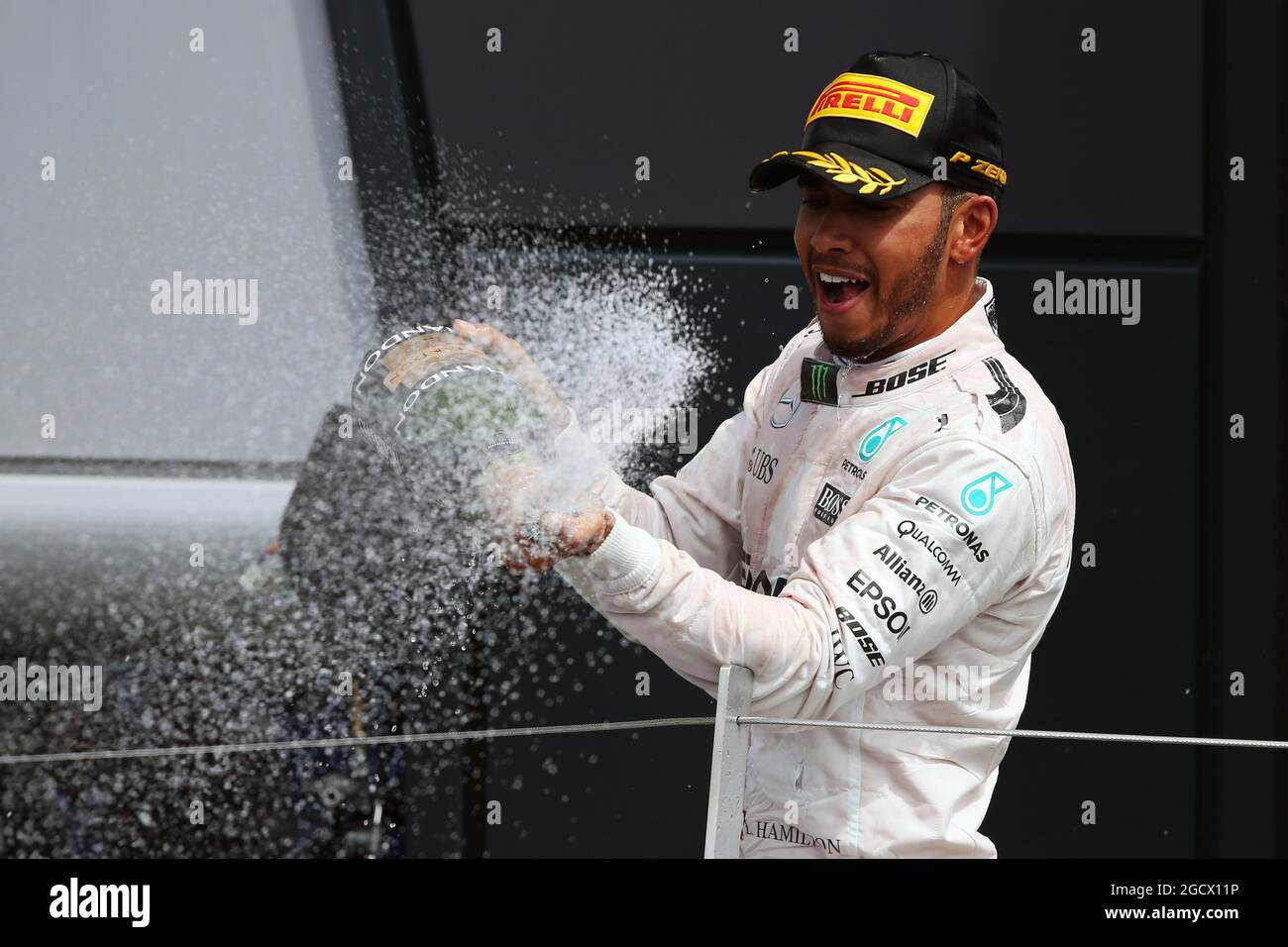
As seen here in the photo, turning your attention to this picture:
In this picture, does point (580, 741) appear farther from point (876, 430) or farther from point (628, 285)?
point (876, 430)

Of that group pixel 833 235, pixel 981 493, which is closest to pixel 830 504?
pixel 981 493

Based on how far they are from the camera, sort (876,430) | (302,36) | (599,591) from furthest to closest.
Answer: (302,36)
(876,430)
(599,591)

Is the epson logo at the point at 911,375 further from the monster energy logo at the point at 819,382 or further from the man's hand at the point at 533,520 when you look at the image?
the man's hand at the point at 533,520

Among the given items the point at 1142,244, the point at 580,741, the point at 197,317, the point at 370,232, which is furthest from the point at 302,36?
the point at 1142,244

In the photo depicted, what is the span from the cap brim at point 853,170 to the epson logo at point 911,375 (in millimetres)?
197

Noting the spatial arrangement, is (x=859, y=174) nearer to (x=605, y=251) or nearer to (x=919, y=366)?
(x=919, y=366)

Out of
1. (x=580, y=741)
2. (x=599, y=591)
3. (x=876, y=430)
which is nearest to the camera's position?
(x=599, y=591)

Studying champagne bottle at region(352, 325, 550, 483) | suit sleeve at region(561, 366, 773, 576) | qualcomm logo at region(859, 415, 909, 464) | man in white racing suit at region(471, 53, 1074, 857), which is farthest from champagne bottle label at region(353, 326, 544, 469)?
qualcomm logo at region(859, 415, 909, 464)

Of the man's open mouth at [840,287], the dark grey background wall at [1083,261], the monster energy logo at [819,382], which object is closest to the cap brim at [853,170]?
the man's open mouth at [840,287]

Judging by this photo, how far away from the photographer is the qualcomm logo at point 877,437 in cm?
158

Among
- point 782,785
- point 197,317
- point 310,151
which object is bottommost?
point 782,785
